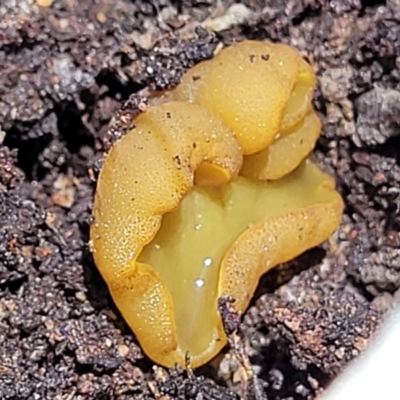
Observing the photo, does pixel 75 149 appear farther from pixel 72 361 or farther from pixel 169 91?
pixel 72 361

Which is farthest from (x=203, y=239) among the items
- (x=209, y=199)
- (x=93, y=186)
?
(x=93, y=186)

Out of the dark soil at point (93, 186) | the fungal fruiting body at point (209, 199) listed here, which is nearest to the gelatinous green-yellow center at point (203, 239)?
the fungal fruiting body at point (209, 199)

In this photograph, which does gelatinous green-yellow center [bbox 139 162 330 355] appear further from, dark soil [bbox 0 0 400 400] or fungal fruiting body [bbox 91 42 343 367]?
dark soil [bbox 0 0 400 400]

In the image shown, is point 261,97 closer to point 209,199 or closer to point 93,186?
point 209,199

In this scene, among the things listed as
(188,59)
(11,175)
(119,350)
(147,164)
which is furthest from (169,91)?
(119,350)

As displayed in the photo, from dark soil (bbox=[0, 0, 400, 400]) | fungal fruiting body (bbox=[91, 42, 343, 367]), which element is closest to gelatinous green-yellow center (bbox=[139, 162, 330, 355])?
fungal fruiting body (bbox=[91, 42, 343, 367])

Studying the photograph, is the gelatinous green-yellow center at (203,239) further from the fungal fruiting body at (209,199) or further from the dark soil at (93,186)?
the dark soil at (93,186)
